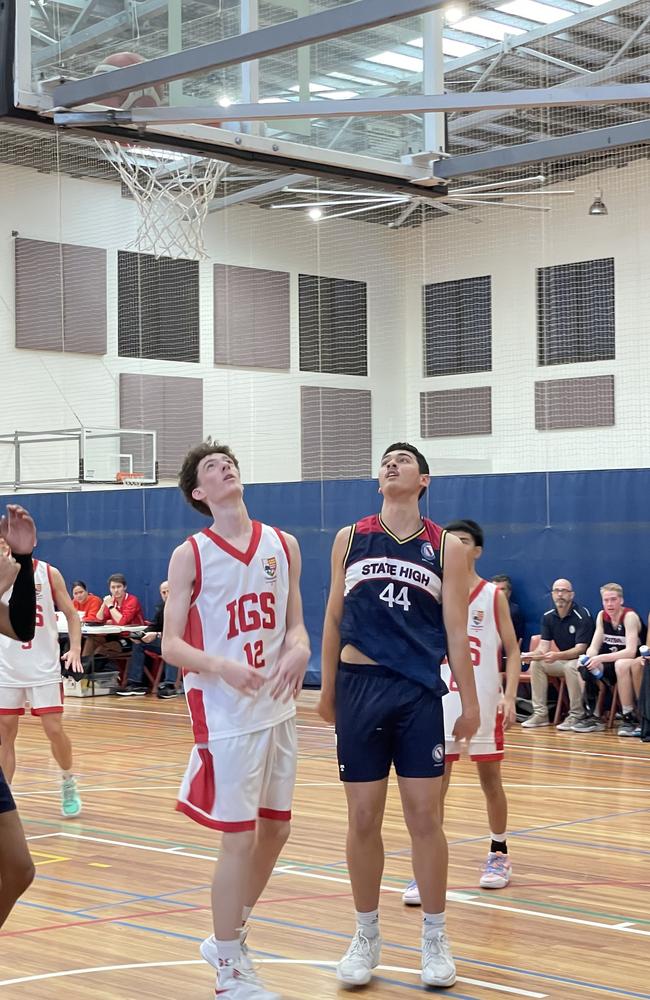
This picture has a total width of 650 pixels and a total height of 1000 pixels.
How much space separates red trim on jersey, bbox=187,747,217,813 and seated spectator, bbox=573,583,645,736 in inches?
297

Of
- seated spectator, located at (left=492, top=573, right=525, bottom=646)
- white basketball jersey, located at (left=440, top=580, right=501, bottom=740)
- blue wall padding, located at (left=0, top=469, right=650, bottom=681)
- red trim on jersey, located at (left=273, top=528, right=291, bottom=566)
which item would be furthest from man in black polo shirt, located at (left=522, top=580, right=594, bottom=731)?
red trim on jersey, located at (left=273, top=528, right=291, bottom=566)

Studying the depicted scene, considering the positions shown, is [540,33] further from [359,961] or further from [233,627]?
[359,961]

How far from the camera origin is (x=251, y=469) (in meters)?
17.4

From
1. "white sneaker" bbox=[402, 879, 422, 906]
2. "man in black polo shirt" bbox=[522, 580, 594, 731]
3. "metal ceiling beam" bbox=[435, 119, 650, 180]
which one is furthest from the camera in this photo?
"man in black polo shirt" bbox=[522, 580, 594, 731]

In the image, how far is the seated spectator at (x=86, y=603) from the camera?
14805 mm

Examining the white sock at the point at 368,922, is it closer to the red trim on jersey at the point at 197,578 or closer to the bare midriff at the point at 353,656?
the bare midriff at the point at 353,656

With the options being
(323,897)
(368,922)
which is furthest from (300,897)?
(368,922)

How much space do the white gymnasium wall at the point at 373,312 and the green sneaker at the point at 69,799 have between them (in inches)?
395

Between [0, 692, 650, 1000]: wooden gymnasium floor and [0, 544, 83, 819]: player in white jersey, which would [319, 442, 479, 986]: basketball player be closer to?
[0, 692, 650, 1000]: wooden gymnasium floor

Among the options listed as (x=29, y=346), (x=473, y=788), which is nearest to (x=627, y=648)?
(x=473, y=788)

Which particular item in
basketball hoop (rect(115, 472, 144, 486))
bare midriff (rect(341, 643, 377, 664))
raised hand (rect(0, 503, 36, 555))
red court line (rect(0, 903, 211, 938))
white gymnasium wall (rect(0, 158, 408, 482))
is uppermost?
white gymnasium wall (rect(0, 158, 408, 482))

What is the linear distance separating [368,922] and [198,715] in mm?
968

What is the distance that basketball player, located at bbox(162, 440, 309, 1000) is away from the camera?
3.86 meters

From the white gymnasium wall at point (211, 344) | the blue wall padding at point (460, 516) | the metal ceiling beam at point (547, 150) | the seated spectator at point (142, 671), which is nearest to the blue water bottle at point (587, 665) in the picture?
the blue wall padding at point (460, 516)
